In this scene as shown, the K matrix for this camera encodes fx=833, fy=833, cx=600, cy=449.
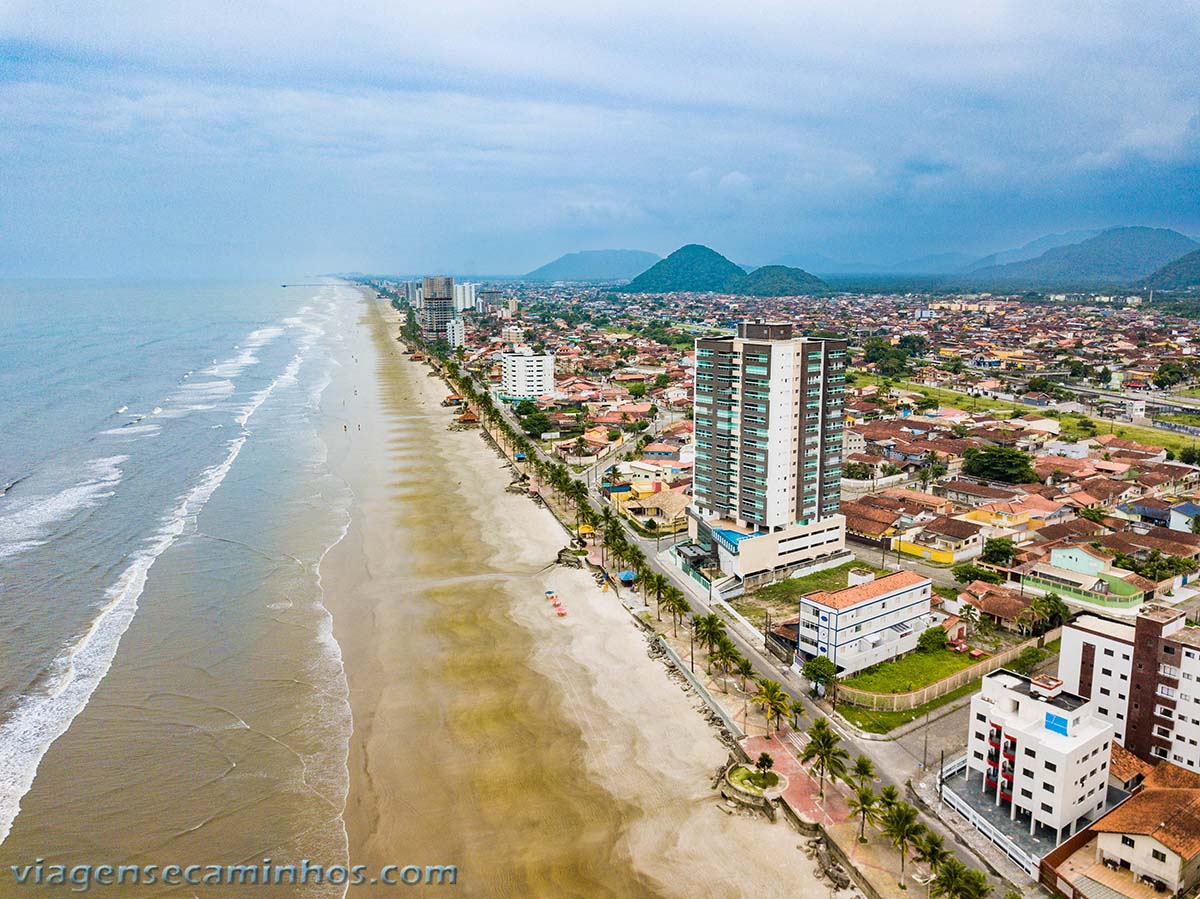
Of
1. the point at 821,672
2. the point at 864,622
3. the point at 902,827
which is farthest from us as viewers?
the point at 864,622

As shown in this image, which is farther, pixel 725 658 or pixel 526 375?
pixel 526 375

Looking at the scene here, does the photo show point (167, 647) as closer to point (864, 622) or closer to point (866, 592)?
point (864, 622)

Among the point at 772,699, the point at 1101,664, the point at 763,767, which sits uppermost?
the point at 1101,664

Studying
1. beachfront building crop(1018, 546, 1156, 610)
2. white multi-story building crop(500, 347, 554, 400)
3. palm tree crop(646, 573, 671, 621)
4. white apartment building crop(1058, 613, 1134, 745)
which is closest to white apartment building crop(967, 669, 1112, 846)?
white apartment building crop(1058, 613, 1134, 745)

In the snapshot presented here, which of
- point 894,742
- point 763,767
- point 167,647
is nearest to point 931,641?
point 894,742

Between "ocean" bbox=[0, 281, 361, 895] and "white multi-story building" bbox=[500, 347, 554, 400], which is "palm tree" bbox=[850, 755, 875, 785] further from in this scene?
"white multi-story building" bbox=[500, 347, 554, 400]

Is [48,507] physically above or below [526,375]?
below
